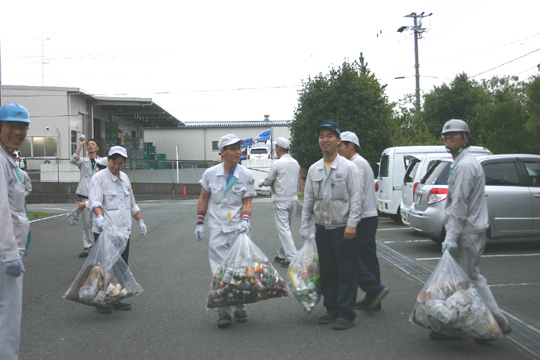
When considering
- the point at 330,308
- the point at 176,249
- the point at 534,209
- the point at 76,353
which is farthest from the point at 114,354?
the point at 534,209

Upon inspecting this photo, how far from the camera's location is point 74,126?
35.0 m

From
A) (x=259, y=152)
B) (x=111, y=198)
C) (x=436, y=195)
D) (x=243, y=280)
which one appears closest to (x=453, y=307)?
(x=243, y=280)

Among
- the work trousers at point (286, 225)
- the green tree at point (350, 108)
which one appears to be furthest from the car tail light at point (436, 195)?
the green tree at point (350, 108)

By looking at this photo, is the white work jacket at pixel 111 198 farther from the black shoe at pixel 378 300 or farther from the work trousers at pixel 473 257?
the work trousers at pixel 473 257

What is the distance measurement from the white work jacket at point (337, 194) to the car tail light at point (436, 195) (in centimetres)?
480

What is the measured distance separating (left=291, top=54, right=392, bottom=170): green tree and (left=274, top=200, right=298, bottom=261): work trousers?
1194cm

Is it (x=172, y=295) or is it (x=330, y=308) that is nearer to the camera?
(x=330, y=308)

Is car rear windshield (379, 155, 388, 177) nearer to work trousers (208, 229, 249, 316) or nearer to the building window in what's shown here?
work trousers (208, 229, 249, 316)

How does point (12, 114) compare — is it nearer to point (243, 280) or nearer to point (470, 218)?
point (243, 280)

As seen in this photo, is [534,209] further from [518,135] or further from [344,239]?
[518,135]

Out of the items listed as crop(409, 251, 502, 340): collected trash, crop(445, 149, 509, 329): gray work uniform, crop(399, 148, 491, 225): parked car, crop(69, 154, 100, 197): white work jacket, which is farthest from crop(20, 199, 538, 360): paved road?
crop(399, 148, 491, 225): parked car

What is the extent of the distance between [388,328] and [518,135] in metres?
12.6

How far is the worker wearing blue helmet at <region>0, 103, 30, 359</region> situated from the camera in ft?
11.4

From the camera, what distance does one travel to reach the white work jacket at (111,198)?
6.21m
